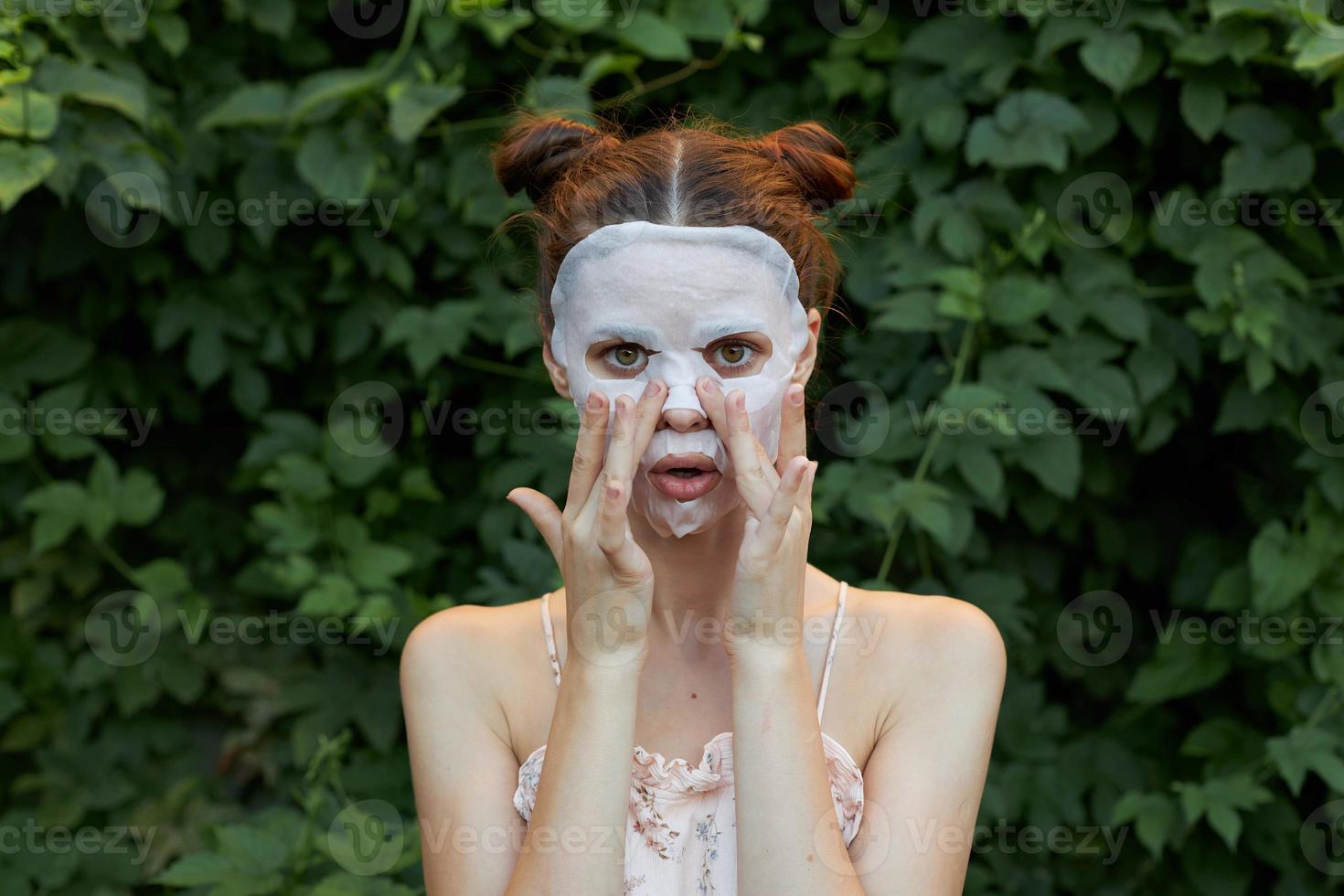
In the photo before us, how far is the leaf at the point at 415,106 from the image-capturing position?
7.97 feet

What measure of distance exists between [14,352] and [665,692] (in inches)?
65.1

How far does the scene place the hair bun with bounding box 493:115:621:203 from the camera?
1766 millimetres

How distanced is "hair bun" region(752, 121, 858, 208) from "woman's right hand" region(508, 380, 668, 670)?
1.42ft

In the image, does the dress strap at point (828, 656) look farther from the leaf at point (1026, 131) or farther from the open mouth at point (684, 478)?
the leaf at point (1026, 131)

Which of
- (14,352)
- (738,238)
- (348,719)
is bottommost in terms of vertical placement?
(348,719)

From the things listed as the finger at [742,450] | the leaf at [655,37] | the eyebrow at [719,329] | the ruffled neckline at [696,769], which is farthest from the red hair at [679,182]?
the leaf at [655,37]

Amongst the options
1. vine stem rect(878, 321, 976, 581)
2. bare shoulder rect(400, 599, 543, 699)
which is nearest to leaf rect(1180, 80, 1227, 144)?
vine stem rect(878, 321, 976, 581)

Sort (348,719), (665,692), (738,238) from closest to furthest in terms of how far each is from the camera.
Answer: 1. (738,238)
2. (665,692)
3. (348,719)

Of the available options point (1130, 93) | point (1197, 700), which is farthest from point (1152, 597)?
point (1130, 93)

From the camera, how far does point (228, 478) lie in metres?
2.90

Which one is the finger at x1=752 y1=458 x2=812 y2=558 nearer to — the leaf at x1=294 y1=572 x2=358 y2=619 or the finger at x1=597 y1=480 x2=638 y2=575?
the finger at x1=597 y1=480 x2=638 y2=575

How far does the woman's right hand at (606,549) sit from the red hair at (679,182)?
0.85ft

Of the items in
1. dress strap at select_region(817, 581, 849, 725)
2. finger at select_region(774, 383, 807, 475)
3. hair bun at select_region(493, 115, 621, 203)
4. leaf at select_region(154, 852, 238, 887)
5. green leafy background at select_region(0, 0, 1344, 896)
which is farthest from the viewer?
green leafy background at select_region(0, 0, 1344, 896)

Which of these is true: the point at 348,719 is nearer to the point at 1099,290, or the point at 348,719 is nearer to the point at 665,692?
the point at 665,692
